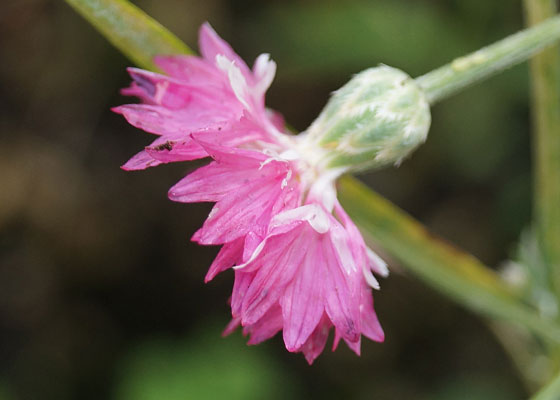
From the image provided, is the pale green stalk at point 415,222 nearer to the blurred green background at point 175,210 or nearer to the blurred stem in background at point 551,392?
the blurred stem in background at point 551,392

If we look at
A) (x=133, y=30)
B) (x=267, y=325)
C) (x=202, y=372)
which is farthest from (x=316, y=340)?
(x=202, y=372)

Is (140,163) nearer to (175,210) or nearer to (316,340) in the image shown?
(316,340)

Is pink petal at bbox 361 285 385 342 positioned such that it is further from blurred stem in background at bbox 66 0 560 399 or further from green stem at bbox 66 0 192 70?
green stem at bbox 66 0 192 70

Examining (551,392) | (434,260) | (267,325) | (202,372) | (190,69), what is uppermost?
(190,69)

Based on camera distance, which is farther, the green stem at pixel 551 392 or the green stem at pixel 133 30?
the green stem at pixel 551 392

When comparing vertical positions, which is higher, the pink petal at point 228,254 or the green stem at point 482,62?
the green stem at point 482,62

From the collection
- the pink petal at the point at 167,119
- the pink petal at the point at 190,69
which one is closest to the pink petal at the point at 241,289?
the pink petal at the point at 167,119

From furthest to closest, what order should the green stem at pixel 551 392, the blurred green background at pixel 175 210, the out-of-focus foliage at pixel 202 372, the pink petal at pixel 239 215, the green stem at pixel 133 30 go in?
the blurred green background at pixel 175 210, the out-of-focus foliage at pixel 202 372, the green stem at pixel 551 392, the green stem at pixel 133 30, the pink petal at pixel 239 215

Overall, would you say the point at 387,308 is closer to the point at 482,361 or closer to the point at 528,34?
the point at 482,361
